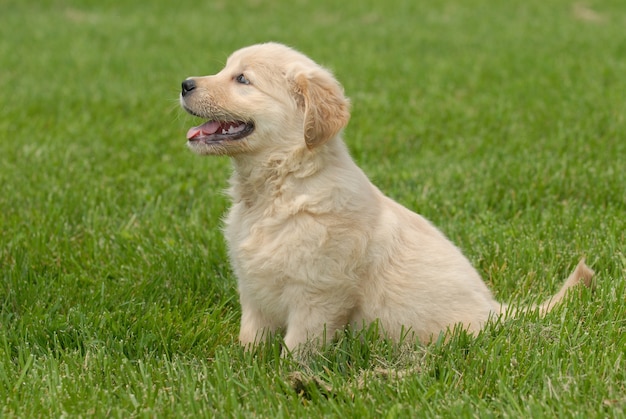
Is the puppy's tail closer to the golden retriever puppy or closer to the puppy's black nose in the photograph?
the golden retriever puppy

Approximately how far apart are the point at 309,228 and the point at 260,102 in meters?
0.56

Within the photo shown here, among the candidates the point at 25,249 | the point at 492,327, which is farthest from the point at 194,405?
the point at 25,249

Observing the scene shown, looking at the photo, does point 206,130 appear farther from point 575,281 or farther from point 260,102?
point 575,281

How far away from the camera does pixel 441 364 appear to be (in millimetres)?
3156

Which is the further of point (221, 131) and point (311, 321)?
point (221, 131)

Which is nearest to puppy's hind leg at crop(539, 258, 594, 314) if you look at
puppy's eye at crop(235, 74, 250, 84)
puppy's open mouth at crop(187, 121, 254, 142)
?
puppy's open mouth at crop(187, 121, 254, 142)

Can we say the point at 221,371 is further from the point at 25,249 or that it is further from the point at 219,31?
the point at 219,31

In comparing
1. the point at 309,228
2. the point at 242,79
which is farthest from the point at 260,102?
the point at 309,228

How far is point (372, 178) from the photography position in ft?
18.8

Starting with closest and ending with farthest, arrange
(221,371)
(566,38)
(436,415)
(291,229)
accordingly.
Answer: (436,415) < (221,371) < (291,229) < (566,38)

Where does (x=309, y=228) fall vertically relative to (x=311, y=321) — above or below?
above

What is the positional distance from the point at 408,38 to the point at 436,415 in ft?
30.6

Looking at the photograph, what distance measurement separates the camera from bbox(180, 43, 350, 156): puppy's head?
11.2 ft

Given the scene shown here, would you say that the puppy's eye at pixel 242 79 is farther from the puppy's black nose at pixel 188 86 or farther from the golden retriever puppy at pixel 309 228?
the puppy's black nose at pixel 188 86
